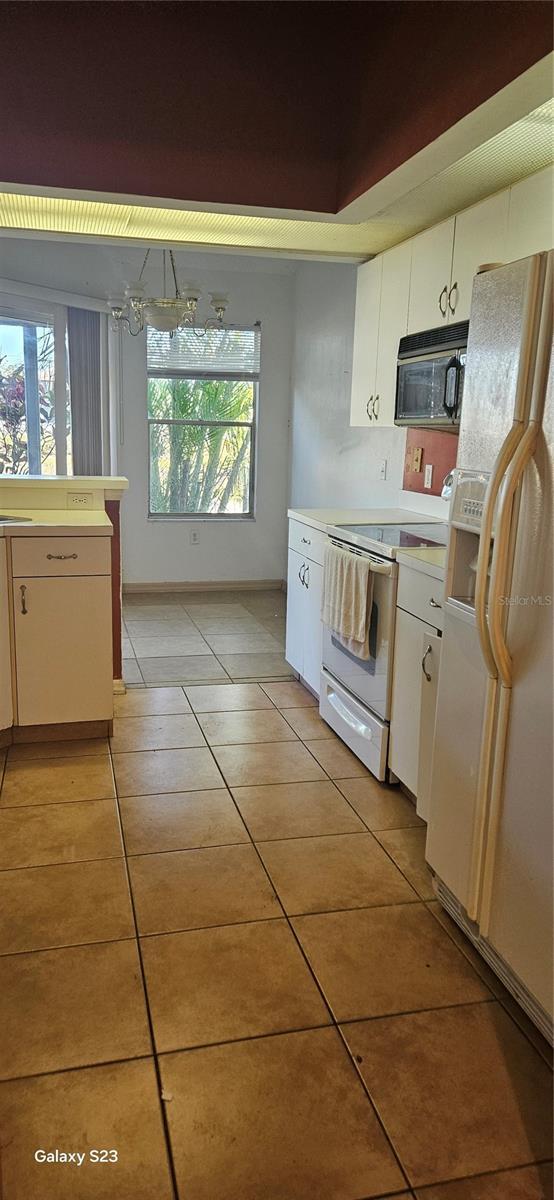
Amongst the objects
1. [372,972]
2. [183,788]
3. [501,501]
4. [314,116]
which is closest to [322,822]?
[183,788]

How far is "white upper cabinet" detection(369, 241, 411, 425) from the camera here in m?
3.49

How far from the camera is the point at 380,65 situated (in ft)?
8.60

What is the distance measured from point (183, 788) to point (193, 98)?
2.41 m

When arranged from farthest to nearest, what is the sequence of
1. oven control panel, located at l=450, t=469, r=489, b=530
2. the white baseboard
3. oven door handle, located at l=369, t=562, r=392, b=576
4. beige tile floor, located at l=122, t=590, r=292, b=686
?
the white baseboard → beige tile floor, located at l=122, t=590, r=292, b=686 → oven door handle, located at l=369, t=562, r=392, b=576 → oven control panel, located at l=450, t=469, r=489, b=530

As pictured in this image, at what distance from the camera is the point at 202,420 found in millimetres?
6629

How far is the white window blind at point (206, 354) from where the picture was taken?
6387mm

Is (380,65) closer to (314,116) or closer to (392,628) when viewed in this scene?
(314,116)

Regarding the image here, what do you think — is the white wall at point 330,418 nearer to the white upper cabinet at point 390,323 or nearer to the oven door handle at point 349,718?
the white upper cabinet at point 390,323

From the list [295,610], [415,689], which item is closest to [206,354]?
[295,610]

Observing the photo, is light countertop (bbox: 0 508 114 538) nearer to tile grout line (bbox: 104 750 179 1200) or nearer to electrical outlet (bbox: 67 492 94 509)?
electrical outlet (bbox: 67 492 94 509)

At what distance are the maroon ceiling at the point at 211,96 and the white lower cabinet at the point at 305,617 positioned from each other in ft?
5.33

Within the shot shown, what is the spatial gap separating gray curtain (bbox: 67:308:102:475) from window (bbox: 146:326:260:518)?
0.41 meters

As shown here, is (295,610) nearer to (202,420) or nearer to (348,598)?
(348,598)

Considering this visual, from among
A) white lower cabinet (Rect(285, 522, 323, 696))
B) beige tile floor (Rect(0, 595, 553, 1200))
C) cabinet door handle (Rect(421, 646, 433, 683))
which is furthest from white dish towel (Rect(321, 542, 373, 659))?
beige tile floor (Rect(0, 595, 553, 1200))
